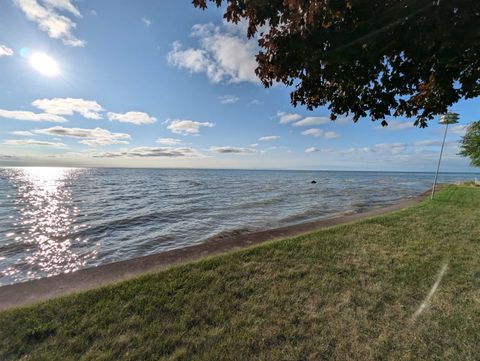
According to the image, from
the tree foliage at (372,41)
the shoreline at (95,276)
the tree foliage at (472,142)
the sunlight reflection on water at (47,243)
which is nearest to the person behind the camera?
the tree foliage at (372,41)

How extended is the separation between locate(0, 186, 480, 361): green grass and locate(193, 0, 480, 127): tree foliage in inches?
123

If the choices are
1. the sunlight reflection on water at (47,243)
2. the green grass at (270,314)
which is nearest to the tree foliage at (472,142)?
the green grass at (270,314)

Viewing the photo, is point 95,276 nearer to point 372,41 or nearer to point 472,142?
point 372,41

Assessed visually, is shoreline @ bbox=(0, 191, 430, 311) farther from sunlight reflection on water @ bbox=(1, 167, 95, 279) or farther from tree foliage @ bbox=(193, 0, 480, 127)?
tree foliage @ bbox=(193, 0, 480, 127)

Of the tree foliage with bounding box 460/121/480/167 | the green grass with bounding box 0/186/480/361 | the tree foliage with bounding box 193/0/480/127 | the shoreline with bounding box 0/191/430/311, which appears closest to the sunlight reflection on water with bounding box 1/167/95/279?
the shoreline with bounding box 0/191/430/311

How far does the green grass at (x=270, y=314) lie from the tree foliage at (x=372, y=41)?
10.3ft

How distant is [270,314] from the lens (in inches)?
128

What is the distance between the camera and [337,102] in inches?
153

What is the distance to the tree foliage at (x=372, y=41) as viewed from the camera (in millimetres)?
2230

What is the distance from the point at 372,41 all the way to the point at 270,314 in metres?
3.64

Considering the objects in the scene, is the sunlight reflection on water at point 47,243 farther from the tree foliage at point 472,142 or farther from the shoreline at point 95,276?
the tree foliage at point 472,142

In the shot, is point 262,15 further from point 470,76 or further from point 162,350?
point 162,350

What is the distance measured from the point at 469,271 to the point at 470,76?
3.84 m

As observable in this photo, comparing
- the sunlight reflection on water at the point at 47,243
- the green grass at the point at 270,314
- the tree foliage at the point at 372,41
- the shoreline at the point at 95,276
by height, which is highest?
the tree foliage at the point at 372,41
